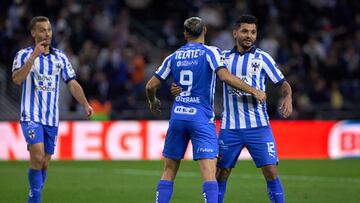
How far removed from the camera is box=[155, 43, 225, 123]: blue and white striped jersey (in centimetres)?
901

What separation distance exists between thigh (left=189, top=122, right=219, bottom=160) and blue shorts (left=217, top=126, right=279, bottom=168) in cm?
48

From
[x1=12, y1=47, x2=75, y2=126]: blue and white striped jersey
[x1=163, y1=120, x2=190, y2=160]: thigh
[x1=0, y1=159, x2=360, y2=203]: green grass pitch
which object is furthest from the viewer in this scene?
[x1=0, y1=159, x2=360, y2=203]: green grass pitch

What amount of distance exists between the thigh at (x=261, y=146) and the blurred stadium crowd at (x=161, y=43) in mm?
11705

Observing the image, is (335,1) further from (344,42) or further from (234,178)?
(234,178)

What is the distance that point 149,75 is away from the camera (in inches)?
904

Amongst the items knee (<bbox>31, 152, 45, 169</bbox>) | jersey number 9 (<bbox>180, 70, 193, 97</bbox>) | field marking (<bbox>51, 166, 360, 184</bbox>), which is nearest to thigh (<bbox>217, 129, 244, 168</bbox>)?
jersey number 9 (<bbox>180, 70, 193, 97</bbox>)

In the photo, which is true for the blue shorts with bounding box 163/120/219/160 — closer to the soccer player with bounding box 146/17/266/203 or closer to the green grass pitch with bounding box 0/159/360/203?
the soccer player with bounding box 146/17/266/203

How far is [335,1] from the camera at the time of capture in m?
26.1

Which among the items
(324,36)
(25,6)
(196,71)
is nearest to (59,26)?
(25,6)

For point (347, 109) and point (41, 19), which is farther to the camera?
point (347, 109)

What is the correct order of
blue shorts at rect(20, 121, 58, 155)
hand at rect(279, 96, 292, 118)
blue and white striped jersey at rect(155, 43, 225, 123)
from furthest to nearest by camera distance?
blue shorts at rect(20, 121, 58, 155) → hand at rect(279, 96, 292, 118) → blue and white striped jersey at rect(155, 43, 225, 123)

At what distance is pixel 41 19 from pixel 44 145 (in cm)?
157

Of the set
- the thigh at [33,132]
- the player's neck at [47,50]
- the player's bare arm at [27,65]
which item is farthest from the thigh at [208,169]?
the player's neck at [47,50]

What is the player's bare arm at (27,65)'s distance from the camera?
9.98m
